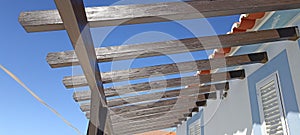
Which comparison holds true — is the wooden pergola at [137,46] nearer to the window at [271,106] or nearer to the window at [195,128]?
the window at [271,106]

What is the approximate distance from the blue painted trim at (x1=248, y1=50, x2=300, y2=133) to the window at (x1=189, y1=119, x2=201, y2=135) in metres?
2.88

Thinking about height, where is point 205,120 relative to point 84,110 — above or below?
below

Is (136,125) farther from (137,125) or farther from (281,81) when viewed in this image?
(281,81)

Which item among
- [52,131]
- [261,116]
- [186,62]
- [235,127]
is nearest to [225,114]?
[235,127]

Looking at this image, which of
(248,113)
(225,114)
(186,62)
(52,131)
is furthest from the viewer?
(52,131)

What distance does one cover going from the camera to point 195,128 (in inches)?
271

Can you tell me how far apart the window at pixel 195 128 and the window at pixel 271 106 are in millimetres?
3113

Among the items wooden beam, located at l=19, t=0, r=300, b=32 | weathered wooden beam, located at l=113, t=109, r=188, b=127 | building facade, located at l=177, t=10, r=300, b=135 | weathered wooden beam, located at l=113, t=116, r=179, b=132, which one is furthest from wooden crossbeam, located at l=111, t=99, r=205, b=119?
wooden beam, located at l=19, t=0, r=300, b=32

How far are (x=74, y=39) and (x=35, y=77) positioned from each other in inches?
235

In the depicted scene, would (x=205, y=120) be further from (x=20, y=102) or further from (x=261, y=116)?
(x=20, y=102)

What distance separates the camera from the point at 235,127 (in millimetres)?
4527

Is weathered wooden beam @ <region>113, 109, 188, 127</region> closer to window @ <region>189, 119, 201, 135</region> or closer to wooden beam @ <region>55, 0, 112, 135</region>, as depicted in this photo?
window @ <region>189, 119, 201, 135</region>

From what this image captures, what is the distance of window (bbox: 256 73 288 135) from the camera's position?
3.20m

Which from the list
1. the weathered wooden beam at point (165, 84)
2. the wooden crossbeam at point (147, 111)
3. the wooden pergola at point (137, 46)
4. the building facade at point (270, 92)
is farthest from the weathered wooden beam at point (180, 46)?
the wooden crossbeam at point (147, 111)
